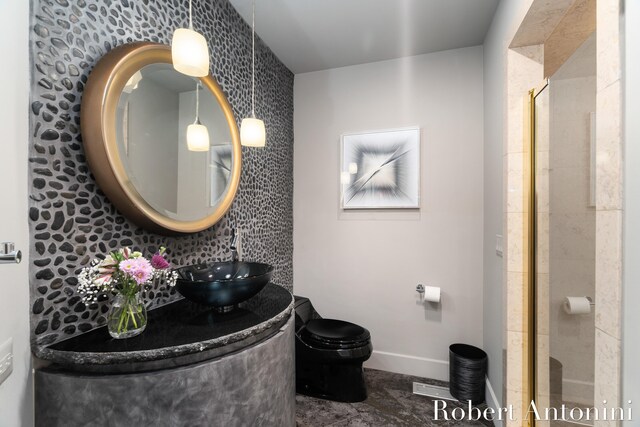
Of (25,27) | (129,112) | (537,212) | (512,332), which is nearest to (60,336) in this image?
(129,112)

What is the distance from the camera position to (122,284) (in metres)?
1.02

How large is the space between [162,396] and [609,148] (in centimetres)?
151

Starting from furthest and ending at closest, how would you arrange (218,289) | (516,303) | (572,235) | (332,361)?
(332,361) → (516,303) → (572,235) → (218,289)

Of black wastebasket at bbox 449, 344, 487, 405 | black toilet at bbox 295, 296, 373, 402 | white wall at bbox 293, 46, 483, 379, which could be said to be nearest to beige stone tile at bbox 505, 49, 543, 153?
white wall at bbox 293, 46, 483, 379

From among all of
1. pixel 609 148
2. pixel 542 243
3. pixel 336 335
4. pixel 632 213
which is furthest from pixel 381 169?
pixel 632 213

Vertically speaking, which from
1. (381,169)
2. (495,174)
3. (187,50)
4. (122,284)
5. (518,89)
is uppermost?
(518,89)

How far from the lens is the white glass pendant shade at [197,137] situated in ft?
5.23

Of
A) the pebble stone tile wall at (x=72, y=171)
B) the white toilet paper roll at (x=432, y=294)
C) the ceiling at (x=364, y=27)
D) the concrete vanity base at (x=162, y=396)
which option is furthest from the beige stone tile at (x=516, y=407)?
the ceiling at (x=364, y=27)

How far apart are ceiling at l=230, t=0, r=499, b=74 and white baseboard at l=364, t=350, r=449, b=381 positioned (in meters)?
2.65

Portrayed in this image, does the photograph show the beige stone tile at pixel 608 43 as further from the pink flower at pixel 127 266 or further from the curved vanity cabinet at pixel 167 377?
the pink flower at pixel 127 266

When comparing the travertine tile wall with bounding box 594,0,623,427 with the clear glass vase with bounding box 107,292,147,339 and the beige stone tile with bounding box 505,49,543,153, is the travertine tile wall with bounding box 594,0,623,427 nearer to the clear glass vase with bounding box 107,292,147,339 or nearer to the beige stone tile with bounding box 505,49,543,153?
the beige stone tile with bounding box 505,49,543,153

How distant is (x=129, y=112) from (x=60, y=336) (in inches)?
36.0

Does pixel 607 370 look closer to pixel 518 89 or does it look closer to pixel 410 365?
pixel 518 89

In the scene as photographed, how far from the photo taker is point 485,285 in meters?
2.27
